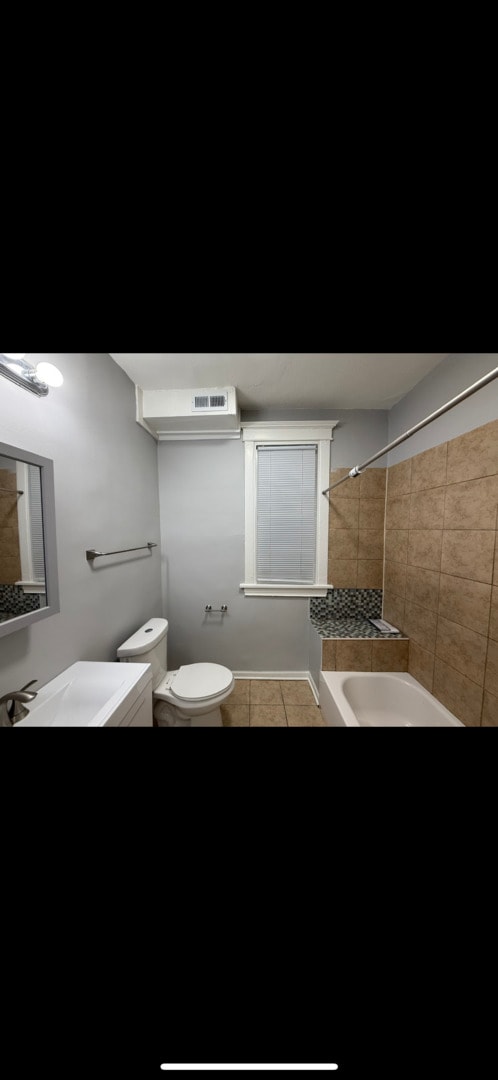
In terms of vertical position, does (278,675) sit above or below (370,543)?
below

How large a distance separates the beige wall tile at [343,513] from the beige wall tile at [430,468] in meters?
0.37

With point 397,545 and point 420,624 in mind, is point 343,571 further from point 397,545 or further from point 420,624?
point 420,624

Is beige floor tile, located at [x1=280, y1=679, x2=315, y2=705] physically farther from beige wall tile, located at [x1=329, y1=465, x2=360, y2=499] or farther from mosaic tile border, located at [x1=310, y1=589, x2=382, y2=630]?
beige wall tile, located at [x1=329, y1=465, x2=360, y2=499]

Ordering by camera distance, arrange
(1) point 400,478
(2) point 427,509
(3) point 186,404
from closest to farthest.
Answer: (2) point 427,509 < (3) point 186,404 < (1) point 400,478

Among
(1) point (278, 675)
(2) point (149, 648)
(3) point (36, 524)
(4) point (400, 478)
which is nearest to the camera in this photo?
(3) point (36, 524)

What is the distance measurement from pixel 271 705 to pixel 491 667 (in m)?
1.11

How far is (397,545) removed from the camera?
5.50ft

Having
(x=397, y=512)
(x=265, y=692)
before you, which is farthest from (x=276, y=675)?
(x=397, y=512)

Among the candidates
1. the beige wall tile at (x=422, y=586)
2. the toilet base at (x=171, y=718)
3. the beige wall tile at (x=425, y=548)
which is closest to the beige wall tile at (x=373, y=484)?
the beige wall tile at (x=425, y=548)

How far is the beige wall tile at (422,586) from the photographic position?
1.34 m
